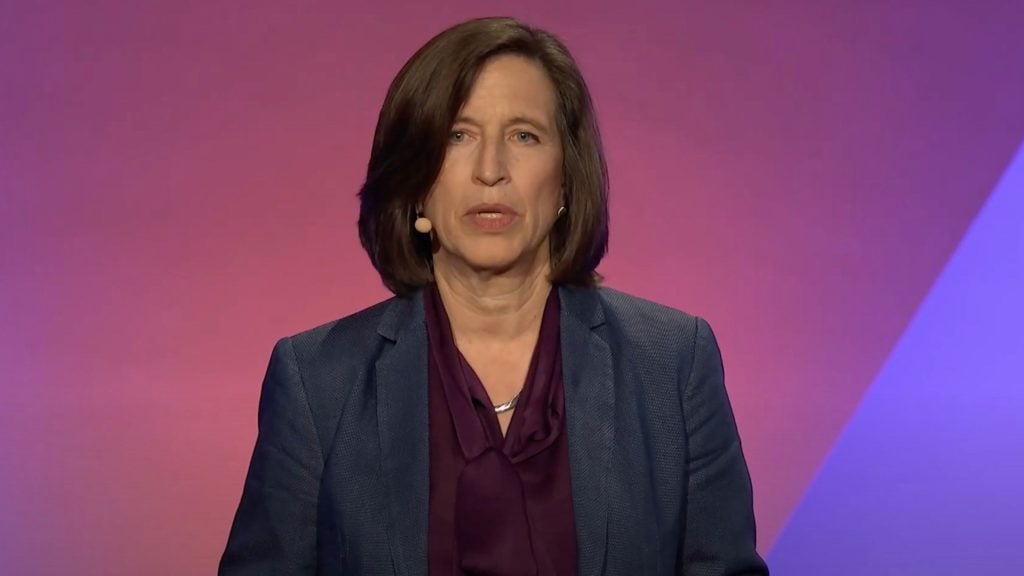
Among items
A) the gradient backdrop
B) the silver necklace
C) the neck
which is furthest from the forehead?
the gradient backdrop

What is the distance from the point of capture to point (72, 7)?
9.53 feet

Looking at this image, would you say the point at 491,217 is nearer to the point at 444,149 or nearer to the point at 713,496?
the point at 444,149

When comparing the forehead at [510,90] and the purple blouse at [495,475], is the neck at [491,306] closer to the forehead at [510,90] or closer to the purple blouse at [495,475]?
the purple blouse at [495,475]

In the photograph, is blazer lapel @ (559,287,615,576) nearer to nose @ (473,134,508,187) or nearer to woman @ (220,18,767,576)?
woman @ (220,18,767,576)

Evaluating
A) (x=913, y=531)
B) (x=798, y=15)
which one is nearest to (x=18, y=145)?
(x=798, y=15)

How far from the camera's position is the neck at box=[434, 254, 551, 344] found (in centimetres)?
199

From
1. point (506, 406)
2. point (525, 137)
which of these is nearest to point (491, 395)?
point (506, 406)

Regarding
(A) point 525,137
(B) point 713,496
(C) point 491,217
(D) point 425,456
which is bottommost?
(D) point 425,456

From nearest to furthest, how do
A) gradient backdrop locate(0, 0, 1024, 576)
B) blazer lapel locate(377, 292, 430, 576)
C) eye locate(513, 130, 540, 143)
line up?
blazer lapel locate(377, 292, 430, 576) < eye locate(513, 130, 540, 143) < gradient backdrop locate(0, 0, 1024, 576)

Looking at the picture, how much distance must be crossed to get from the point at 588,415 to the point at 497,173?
36 centimetres

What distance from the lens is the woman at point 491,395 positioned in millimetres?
1832

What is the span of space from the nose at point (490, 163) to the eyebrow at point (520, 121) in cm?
3

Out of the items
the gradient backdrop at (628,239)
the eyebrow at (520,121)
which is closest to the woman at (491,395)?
the eyebrow at (520,121)

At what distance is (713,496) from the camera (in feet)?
6.27
